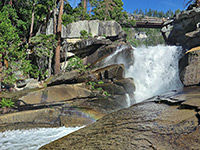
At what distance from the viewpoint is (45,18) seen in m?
17.7

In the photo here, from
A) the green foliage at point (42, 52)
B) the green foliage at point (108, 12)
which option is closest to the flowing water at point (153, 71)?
the green foliage at point (42, 52)

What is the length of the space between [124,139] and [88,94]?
6.80 metres

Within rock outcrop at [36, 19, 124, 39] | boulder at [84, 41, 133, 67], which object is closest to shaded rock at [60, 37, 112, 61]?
boulder at [84, 41, 133, 67]

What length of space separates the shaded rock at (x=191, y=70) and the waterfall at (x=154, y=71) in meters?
2.89

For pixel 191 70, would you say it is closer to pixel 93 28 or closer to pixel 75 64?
pixel 75 64

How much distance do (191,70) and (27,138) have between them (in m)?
7.72

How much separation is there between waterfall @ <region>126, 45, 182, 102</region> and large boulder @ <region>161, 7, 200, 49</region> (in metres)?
1.47

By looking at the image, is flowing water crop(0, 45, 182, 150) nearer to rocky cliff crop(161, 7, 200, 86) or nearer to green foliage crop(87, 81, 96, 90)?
rocky cliff crop(161, 7, 200, 86)

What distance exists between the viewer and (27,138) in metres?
5.50

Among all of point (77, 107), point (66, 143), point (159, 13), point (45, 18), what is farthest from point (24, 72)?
point (159, 13)

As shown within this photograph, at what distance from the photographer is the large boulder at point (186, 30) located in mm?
14541

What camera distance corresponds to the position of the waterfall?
1158 cm

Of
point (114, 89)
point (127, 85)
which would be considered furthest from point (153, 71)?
point (114, 89)

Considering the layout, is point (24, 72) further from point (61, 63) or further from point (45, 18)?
point (45, 18)
